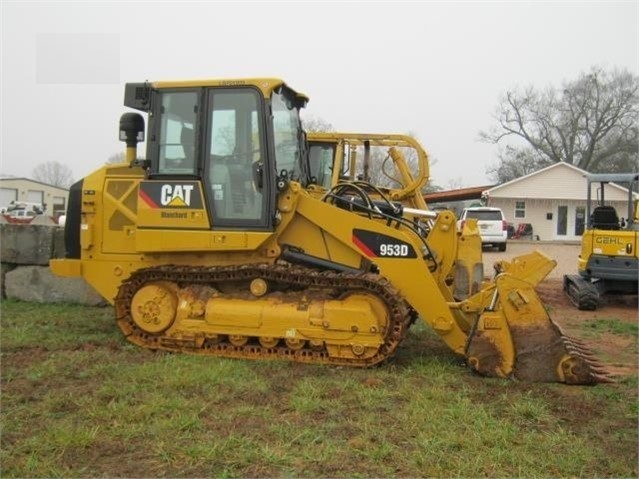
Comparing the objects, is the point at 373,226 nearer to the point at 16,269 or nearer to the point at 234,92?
the point at 234,92

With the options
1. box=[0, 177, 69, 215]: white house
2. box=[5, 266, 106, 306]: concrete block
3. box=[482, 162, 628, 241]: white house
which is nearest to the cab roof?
box=[5, 266, 106, 306]: concrete block

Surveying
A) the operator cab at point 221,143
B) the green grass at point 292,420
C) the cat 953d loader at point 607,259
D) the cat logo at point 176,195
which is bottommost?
the green grass at point 292,420

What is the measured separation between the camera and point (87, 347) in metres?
6.79

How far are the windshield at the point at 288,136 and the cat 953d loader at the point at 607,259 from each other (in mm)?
6652

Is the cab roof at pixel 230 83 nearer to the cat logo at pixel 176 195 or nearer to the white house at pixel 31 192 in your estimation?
the cat logo at pixel 176 195

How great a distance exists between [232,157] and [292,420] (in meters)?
3.05

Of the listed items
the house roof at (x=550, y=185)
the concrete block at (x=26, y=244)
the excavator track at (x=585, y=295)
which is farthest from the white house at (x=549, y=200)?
the concrete block at (x=26, y=244)

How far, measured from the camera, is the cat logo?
665cm

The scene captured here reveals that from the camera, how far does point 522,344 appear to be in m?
5.84

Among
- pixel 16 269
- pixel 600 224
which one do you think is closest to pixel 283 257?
pixel 16 269

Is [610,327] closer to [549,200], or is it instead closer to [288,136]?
[288,136]

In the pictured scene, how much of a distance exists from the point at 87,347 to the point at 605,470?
5.23 metres

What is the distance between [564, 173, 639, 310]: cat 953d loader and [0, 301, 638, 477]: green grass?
615cm

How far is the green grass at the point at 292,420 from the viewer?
154 inches
